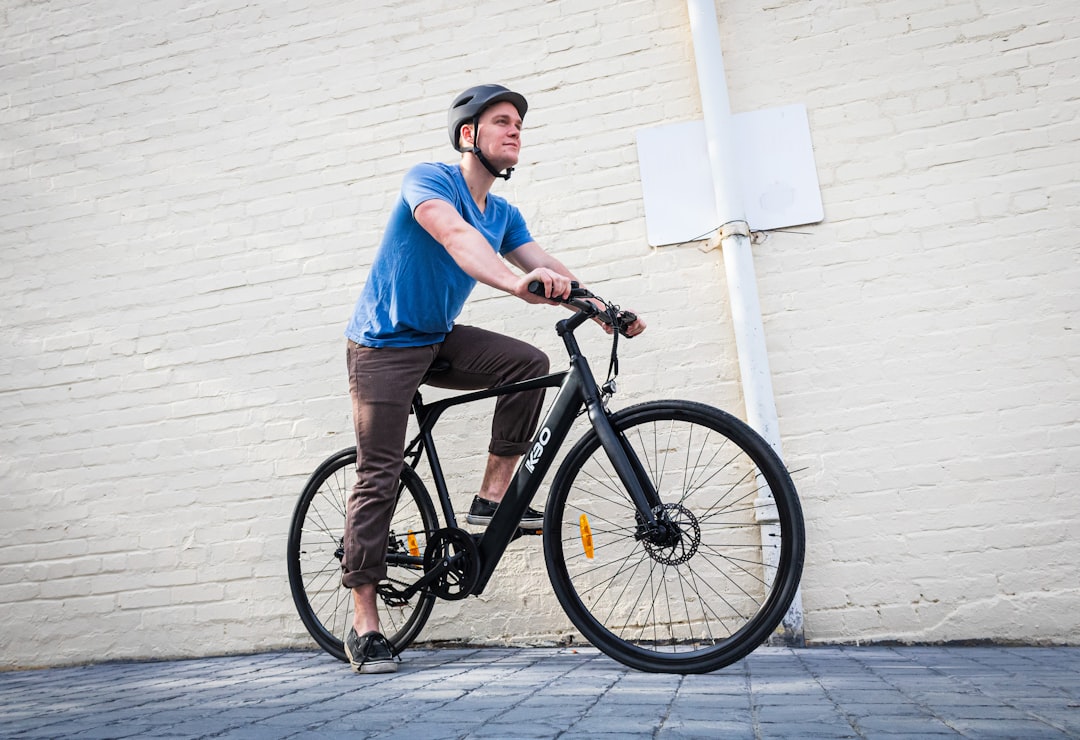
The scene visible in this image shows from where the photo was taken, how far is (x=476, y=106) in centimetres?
252

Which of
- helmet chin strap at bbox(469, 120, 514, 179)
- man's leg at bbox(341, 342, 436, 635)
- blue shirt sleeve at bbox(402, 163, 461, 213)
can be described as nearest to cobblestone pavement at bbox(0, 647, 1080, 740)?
man's leg at bbox(341, 342, 436, 635)

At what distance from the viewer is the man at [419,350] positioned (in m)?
2.52

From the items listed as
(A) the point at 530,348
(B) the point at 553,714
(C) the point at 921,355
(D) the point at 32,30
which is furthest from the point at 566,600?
(D) the point at 32,30

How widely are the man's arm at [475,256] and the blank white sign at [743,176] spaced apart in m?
1.06

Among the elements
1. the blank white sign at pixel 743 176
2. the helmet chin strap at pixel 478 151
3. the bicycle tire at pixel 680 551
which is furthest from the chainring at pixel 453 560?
the blank white sign at pixel 743 176

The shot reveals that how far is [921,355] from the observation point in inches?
114

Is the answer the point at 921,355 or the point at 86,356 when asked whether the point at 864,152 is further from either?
the point at 86,356

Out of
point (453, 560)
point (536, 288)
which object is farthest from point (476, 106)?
point (453, 560)

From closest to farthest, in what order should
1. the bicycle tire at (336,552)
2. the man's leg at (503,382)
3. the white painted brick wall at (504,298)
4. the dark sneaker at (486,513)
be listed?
the dark sneaker at (486,513) < the man's leg at (503,382) < the bicycle tire at (336,552) < the white painted brick wall at (504,298)

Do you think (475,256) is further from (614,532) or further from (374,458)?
(614,532)

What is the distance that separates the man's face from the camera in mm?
2537

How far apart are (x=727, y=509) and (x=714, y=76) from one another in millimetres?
1653

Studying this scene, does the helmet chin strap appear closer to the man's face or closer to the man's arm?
the man's face

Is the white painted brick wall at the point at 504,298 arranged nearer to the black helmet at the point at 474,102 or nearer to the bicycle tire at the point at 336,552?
the bicycle tire at the point at 336,552
